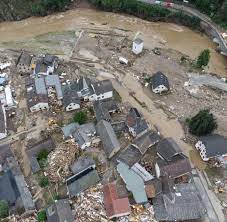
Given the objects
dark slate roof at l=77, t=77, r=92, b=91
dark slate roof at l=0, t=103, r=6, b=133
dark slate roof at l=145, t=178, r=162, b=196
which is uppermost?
dark slate roof at l=77, t=77, r=92, b=91

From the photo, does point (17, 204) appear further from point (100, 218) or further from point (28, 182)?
point (100, 218)

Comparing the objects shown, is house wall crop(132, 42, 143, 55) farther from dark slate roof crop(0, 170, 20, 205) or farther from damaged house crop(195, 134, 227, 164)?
dark slate roof crop(0, 170, 20, 205)

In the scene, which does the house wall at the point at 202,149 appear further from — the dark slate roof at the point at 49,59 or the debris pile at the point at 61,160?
the dark slate roof at the point at 49,59

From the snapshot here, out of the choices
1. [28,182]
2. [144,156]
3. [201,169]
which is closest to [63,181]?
[28,182]

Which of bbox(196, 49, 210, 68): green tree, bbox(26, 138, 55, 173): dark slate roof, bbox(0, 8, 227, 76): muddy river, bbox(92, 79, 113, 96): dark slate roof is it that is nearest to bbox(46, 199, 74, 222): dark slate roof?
bbox(26, 138, 55, 173): dark slate roof

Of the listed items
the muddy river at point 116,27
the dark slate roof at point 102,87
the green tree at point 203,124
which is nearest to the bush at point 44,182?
the dark slate roof at point 102,87
